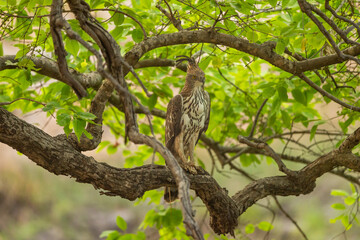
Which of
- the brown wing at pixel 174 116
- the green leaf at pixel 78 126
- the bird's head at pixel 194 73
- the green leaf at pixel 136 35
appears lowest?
the green leaf at pixel 78 126

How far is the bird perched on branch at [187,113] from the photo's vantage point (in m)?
3.11

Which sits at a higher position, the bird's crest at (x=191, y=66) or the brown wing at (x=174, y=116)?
the bird's crest at (x=191, y=66)

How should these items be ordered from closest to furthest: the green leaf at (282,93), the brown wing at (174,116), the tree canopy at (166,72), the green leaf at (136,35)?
1. the tree canopy at (166,72)
2. the green leaf at (136,35)
3. the green leaf at (282,93)
4. the brown wing at (174,116)

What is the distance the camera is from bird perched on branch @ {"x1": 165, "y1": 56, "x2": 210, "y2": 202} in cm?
311

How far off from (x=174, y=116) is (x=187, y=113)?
9cm

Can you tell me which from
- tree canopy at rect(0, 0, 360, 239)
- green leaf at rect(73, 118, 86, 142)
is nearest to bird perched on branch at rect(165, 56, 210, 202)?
tree canopy at rect(0, 0, 360, 239)

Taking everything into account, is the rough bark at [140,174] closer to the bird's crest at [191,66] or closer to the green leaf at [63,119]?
the green leaf at [63,119]

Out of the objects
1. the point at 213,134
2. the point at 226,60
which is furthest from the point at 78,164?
the point at 213,134

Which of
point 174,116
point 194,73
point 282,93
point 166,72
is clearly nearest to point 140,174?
point 174,116

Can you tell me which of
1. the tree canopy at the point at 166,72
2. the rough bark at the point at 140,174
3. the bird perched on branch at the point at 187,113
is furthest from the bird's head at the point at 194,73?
the rough bark at the point at 140,174

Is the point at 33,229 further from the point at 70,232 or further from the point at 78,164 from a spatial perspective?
the point at 78,164

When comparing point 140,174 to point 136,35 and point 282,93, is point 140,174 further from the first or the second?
point 282,93

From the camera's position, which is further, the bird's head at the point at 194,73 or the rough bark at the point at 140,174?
the bird's head at the point at 194,73

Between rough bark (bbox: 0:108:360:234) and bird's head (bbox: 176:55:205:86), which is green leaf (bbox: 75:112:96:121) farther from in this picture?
bird's head (bbox: 176:55:205:86)
